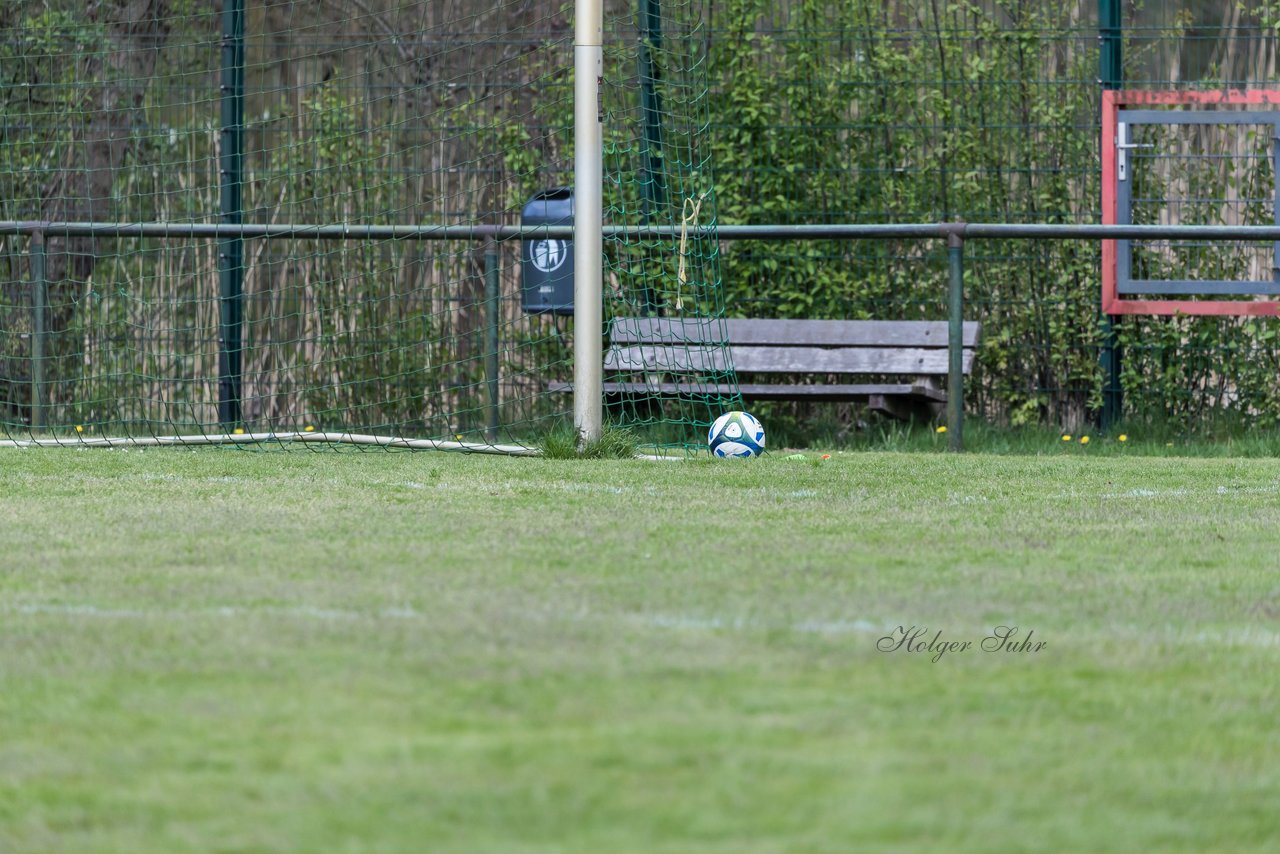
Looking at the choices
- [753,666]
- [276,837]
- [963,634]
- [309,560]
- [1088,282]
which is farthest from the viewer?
[1088,282]

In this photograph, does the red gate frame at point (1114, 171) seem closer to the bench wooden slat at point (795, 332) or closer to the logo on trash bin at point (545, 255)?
the bench wooden slat at point (795, 332)

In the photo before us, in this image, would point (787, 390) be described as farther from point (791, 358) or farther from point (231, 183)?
point (231, 183)

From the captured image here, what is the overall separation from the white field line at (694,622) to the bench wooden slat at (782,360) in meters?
5.07

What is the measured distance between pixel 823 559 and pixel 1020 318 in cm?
550

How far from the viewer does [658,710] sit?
2828 mm

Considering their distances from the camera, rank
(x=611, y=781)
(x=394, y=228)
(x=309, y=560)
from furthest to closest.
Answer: (x=394, y=228), (x=309, y=560), (x=611, y=781)

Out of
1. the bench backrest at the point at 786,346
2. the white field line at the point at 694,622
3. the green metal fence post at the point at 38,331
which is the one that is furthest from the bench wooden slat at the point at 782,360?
the white field line at the point at 694,622

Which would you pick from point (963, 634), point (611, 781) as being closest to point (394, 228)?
point (963, 634)

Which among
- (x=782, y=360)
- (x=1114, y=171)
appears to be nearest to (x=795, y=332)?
(x=782, y=360)

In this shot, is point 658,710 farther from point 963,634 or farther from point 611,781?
point 963,634

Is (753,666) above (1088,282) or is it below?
below

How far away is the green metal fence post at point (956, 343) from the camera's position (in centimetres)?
845

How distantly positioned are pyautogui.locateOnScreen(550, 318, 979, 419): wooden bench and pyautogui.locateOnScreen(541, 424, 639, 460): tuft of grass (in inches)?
40.4

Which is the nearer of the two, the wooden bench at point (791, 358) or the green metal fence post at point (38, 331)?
the wooden bench at point (791, 358)
